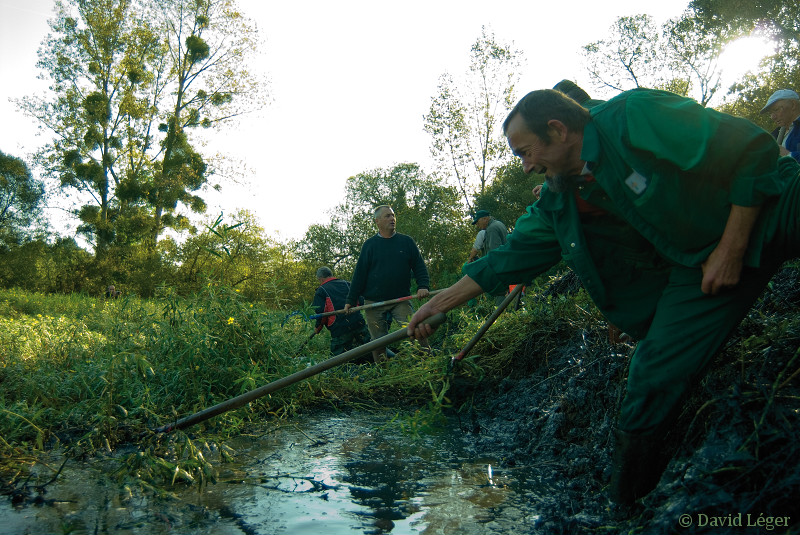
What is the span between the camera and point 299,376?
3.29 m

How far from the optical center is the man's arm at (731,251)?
6.27 ft

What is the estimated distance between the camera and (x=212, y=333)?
5.14 m

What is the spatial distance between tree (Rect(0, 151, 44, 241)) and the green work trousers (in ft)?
146

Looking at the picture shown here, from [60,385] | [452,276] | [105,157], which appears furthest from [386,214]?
[105,157]

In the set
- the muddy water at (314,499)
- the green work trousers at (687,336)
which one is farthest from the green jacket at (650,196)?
the muddy water at (314,499)

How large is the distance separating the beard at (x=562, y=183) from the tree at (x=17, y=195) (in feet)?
145

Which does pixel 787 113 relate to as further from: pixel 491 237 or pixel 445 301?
pixel 491 237

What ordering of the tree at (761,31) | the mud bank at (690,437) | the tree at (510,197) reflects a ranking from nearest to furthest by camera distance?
the mud bank at (690,437) → the tree at (761,31) → the tree at (510,197)

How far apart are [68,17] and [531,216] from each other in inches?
1213

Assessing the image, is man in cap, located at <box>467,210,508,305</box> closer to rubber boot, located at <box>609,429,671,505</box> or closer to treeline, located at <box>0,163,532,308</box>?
rubber boot, located at <box>609,429,671,505</box>

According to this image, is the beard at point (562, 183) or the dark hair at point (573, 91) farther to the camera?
the dark hair at point (573, 91)

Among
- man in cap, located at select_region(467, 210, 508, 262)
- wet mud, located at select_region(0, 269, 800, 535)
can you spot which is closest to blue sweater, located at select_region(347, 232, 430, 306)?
man in cap, located at select_region(467, 210, 508, 262)

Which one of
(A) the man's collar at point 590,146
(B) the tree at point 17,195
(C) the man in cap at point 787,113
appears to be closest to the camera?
(A) the man's collar at point 590,146

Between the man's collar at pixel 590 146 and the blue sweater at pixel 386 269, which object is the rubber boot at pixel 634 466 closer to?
the man's collar at pixel 590 146
